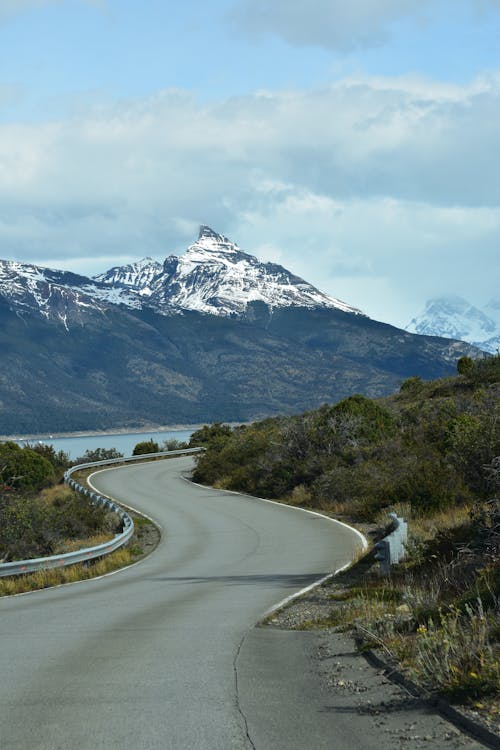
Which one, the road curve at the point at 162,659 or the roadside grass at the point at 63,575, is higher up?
the road curve at the point at 162,659

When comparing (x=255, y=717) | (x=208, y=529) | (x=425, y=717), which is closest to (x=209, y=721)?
(x=255, y=717)

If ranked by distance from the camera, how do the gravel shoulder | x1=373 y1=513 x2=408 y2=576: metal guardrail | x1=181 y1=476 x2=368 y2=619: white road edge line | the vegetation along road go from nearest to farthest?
1. the gravel shoulder
2. the vegetation along road
3. x1=181 y1=476 x2=368 y2=619: white road edge line
4. x1=373 y1=513 x2=408 y2=576: metal guardrail

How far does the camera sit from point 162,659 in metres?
9.05

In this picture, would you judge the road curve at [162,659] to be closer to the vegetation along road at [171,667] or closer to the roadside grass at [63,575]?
the vegetation along road at [171,667]

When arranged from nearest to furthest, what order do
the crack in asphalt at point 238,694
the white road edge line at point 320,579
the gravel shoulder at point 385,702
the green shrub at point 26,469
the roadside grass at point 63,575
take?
the gravel shoulder at point 385,702 < the crack in asphalt at point 238,694 < the white road edge line at point 320,579 < the roadside grass at point 63,575 < the green shrub at point 26,469

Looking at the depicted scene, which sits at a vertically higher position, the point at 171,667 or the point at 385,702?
the point at 385,702

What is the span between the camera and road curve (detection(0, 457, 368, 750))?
21.0 feet

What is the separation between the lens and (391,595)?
12125 mm

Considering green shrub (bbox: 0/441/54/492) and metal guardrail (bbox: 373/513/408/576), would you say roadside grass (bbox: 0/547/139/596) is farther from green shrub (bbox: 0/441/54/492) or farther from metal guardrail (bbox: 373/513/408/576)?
green shrub (bbox: 0/441/54/492)

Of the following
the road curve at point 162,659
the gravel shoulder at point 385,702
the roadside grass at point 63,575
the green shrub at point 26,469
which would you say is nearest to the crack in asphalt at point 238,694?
the road curve at point 162,659

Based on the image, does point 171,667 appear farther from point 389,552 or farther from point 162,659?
point 389,552

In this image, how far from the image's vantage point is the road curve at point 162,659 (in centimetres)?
641

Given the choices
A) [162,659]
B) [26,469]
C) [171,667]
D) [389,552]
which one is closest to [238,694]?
[171,667]

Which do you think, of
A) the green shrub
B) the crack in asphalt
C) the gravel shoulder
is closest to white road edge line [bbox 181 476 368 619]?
the gravel shoulder
